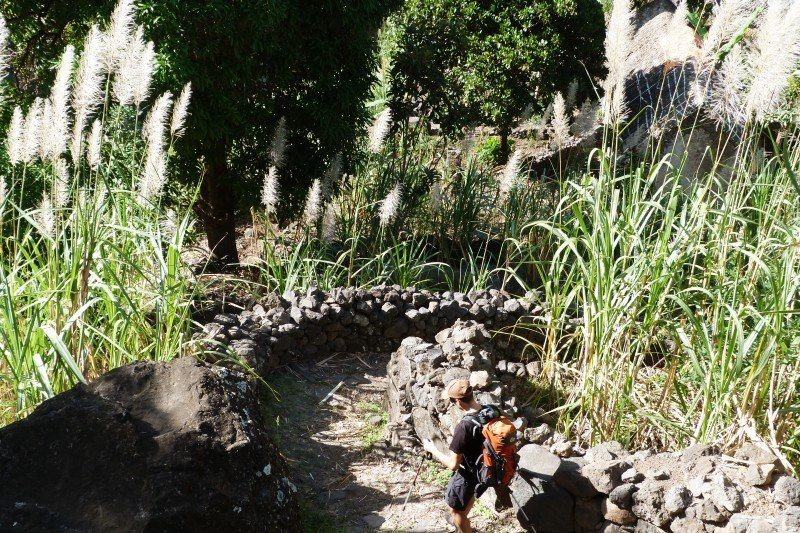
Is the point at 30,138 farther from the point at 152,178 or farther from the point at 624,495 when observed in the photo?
the point at 624,495

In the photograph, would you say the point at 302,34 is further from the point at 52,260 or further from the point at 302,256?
the point at 52,260

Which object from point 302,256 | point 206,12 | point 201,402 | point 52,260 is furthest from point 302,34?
point 201,402

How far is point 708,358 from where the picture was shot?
3.95m

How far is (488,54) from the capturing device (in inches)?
337

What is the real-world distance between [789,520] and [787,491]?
20 centimetres

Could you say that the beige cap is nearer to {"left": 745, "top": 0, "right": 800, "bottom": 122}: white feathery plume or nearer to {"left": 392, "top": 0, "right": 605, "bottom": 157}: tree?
{"left": 745, "top": 0, "right": 800, "bottom": 122}: white feathery plume

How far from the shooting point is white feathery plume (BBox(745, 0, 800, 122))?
12.2 feet

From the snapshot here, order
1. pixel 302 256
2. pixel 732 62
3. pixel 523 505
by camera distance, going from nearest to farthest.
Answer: pixel 523 505, pixel 732 62, pixel 302 256

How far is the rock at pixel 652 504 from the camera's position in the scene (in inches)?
139

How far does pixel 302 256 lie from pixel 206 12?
2.00 meters

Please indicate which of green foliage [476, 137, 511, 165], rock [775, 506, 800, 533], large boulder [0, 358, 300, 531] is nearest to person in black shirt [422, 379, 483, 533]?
large boulder [0, 358, 300, 531]

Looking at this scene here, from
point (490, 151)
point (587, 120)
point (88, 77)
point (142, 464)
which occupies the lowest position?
point (142, 464)

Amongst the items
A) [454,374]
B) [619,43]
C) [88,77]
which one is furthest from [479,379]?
[88,77]

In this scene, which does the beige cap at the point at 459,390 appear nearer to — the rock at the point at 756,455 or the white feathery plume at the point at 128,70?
the rock at the point at 756,455
